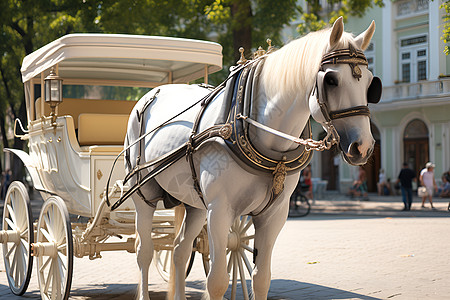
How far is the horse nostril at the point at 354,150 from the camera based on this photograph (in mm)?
3584

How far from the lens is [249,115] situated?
4.31 meters

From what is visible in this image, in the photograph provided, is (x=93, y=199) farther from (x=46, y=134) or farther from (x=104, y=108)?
(x=104, y=108)

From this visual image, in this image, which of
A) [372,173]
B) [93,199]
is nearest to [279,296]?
[93,199]

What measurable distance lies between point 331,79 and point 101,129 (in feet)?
12.9

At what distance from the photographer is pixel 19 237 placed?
294 inches

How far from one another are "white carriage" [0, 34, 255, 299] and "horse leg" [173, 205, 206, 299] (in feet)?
1.95

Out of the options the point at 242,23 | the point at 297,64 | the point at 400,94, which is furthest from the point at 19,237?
the point at 400,94

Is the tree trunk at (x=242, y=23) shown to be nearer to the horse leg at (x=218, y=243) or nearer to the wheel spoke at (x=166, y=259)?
the wheel spoke at (x=166, y=259)

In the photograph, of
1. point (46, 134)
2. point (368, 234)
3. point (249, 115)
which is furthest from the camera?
point (368, 234)

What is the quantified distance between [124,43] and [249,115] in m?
2.54

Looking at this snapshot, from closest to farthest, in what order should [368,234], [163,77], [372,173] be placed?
[163,77] < [368,234] < [372,173]

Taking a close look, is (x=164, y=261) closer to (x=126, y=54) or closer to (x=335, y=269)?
(x=335, y=269)

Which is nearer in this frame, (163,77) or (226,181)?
(226,181)

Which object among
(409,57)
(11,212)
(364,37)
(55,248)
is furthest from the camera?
(409,57)
